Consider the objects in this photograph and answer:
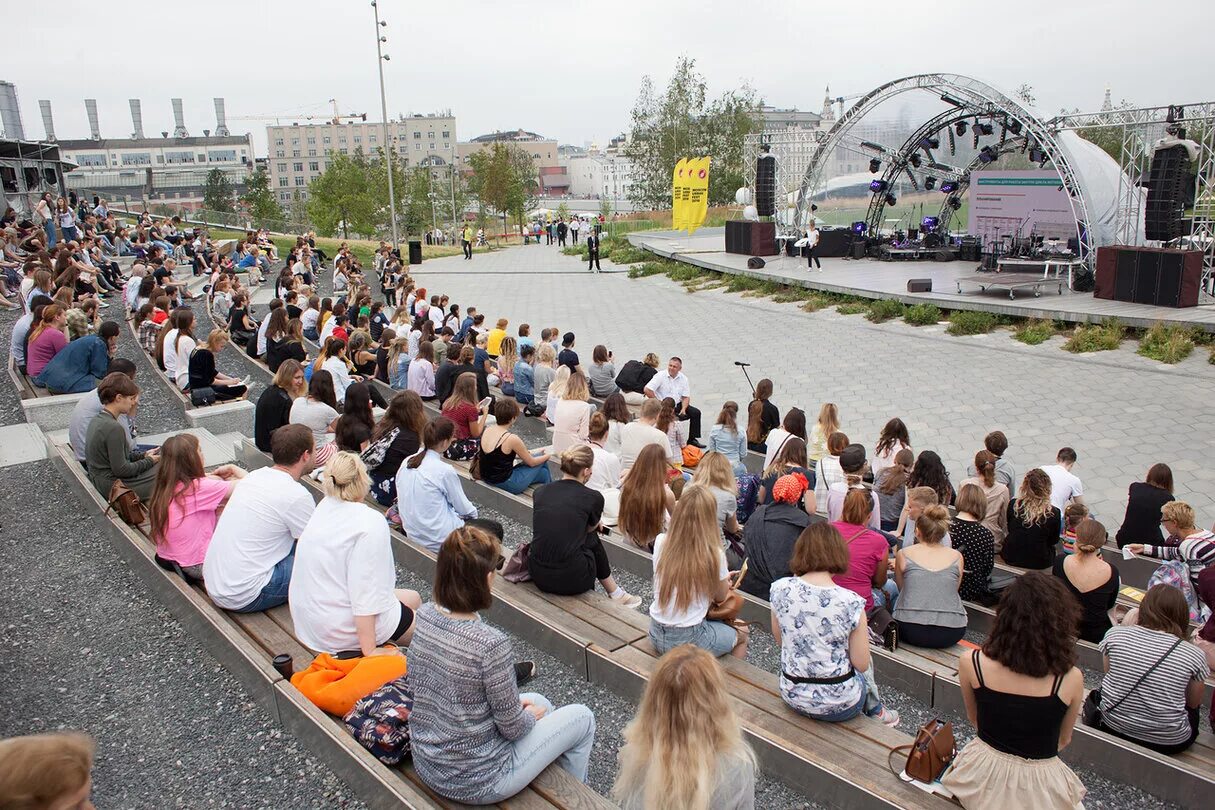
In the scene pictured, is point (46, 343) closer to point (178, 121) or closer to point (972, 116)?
point (972, 116)

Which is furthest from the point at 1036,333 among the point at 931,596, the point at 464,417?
the point at 931,596

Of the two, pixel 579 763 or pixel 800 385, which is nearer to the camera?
pixel 579 763

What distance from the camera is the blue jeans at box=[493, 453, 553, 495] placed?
7145 millimetres

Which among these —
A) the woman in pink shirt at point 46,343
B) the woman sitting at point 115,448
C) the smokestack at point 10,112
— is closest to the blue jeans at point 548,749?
the woman sitting at point 115,448

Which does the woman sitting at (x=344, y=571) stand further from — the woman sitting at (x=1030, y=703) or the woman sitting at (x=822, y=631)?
the woman sitting at (x=1030, y=703)

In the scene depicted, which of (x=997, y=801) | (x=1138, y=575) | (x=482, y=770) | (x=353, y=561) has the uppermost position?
(x=353, y=561)

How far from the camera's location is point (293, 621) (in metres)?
4.41

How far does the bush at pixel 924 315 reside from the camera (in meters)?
Answer: 17.7

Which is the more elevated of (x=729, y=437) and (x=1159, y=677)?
(x=729, y=437)

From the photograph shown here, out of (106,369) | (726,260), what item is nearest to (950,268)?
(726,260)

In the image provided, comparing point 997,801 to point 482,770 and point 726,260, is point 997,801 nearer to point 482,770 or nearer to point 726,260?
point 482,770

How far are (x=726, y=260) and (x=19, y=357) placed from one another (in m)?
20.2

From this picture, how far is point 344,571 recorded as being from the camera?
4055mm

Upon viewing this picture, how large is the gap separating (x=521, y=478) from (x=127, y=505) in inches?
116
